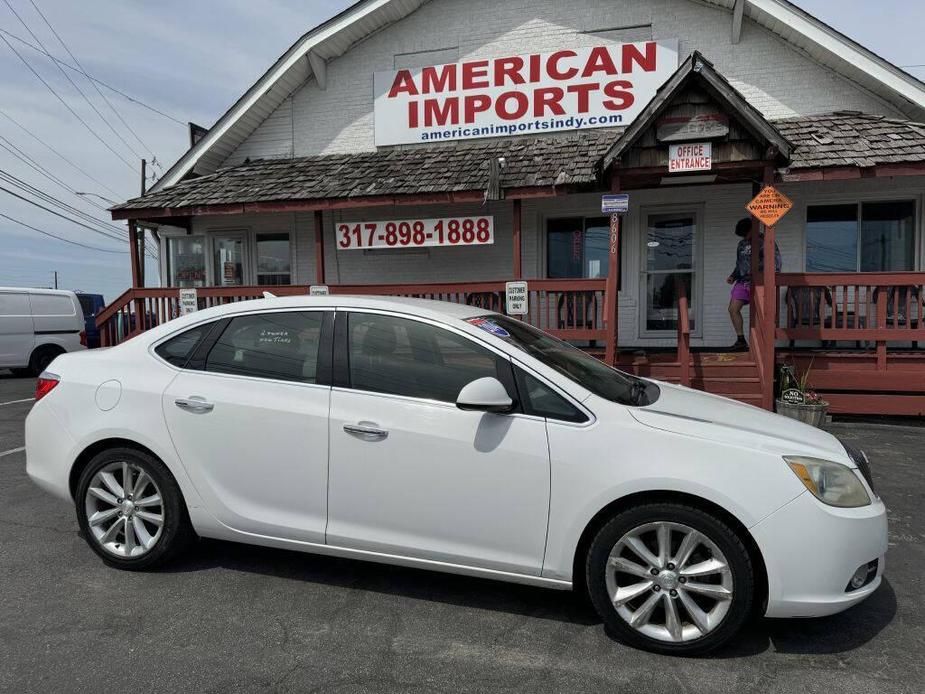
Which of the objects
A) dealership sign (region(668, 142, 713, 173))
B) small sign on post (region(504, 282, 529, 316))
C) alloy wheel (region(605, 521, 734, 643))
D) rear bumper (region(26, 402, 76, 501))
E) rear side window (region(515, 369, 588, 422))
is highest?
dealership sign (region(668, 142, 713, 173))

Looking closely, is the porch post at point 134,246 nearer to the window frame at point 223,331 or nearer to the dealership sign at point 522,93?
the dealership sign at point 522,93

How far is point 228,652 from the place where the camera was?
2.77 metres

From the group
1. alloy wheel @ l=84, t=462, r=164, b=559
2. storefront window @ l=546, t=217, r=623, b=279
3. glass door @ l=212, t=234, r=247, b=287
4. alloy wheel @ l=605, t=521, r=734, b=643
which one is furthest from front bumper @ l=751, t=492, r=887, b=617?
glass door @ l=212, t=234, r=247, b=287

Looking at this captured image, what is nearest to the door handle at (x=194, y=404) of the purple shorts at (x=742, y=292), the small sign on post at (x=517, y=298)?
the small sign on post at (x=517, y=298)

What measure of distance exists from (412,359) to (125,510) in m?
1.87

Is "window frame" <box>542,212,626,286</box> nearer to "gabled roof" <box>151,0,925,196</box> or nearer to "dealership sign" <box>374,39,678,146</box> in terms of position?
"dealership sign" <box>374,39,678,146</box>

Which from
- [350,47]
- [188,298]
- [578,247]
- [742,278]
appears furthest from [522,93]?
[188,298]

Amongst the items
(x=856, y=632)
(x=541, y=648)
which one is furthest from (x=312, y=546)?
(x=856, y=632)

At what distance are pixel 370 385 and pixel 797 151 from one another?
7.38m

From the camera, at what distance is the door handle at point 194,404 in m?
3.37

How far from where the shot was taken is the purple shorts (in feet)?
28.0

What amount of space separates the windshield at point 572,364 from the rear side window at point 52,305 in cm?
1315

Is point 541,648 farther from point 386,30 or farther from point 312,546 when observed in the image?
point 386,30

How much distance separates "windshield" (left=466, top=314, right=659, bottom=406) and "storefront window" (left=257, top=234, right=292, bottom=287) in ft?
30.2
